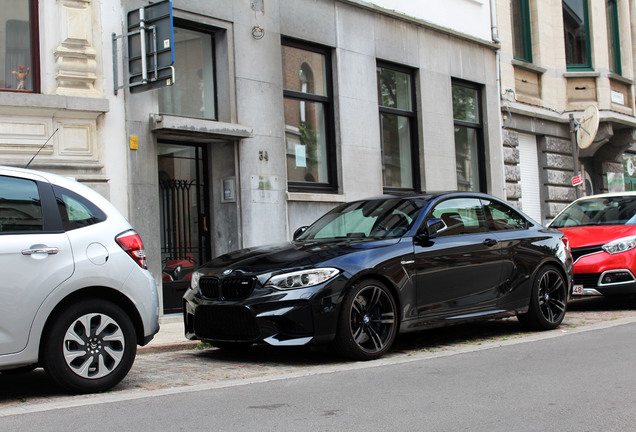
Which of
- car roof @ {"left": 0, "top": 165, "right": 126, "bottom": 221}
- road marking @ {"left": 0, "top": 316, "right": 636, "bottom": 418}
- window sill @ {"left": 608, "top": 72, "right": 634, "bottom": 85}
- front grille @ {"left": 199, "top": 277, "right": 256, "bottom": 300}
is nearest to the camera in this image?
road marking @ {"left": 0, "top": 316, "right": 636, "bottom": 418}

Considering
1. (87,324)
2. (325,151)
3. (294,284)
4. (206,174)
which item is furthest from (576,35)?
(87,324)

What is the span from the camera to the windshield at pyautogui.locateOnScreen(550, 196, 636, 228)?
12.0 m

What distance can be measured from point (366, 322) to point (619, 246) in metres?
5.39

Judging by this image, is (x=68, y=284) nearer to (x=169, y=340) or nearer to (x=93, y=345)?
(x=93, y=345)

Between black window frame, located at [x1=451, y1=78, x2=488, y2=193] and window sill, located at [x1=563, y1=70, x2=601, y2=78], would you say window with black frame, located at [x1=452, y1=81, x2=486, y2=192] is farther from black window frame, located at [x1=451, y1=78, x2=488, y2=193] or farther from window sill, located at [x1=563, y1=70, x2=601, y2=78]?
window sill, located at [x1=563, y1=70, x2=601, y2=78]

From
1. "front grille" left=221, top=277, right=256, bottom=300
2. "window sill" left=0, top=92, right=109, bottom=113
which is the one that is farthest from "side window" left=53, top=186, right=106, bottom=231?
"window sill" left=0, top=92, right=109, bottom=113

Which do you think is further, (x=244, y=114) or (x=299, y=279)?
(x=244, y=114)

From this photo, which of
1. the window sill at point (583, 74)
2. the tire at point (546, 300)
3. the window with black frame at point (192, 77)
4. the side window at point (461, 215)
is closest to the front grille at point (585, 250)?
the tire at point (546, 300)

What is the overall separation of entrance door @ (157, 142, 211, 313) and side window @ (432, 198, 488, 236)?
5.33m

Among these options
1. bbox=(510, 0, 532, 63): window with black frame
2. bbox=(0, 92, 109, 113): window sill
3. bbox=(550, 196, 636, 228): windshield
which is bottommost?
bbox=(550, 196, 636, 228): windshield

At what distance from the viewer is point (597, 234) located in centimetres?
1142

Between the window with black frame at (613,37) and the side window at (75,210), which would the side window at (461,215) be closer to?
the side window at (75,210)

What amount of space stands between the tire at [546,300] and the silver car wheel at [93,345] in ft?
16.1

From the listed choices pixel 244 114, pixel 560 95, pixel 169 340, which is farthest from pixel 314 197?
pixel 560 95
